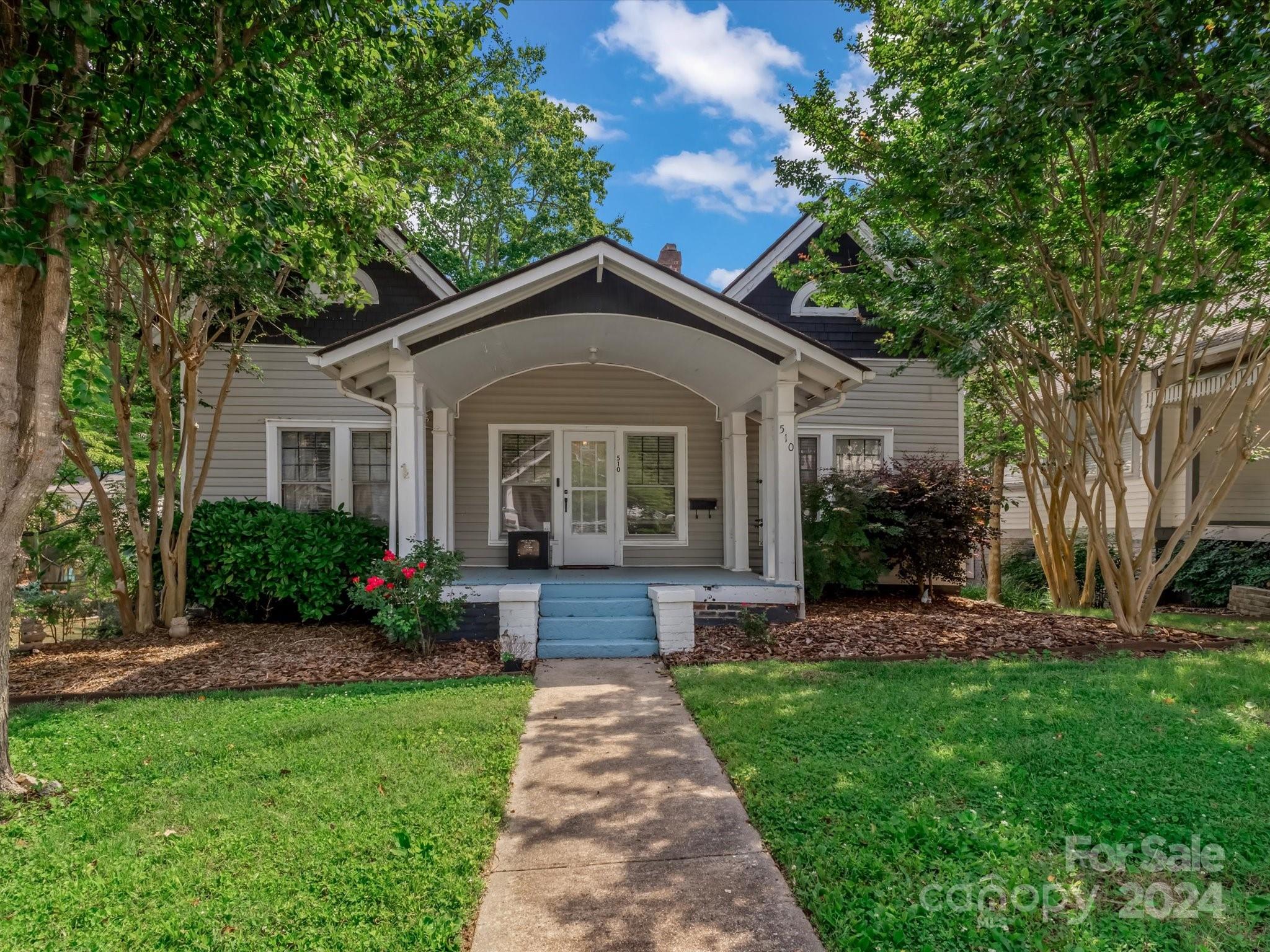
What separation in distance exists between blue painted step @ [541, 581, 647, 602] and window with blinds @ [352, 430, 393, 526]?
381 centimetres

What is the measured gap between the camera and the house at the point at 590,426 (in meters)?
6.91

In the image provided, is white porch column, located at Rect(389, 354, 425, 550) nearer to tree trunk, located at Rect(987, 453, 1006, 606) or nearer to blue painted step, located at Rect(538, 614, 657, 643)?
blue painted step, located at Rect(538, 614, 657, 643)

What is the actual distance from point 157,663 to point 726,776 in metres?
5.75

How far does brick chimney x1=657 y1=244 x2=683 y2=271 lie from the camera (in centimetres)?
1332

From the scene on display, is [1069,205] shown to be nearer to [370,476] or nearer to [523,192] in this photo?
[370,476]

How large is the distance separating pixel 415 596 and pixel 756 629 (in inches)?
132

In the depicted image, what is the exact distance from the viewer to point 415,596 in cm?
639

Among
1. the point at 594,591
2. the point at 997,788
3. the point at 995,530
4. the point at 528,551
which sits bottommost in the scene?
the point at 997,788

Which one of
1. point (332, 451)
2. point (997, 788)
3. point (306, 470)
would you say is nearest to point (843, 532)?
point (997, 788)

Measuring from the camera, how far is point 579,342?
822cm

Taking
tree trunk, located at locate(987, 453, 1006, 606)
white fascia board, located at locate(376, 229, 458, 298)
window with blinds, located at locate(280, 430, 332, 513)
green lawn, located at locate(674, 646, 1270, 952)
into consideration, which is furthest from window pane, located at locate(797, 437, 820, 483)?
window with blinds, located at locate(280, 430, 332, 513)

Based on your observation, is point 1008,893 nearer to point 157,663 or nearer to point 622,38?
point 157,663

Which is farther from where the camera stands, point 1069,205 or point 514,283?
point 514,283

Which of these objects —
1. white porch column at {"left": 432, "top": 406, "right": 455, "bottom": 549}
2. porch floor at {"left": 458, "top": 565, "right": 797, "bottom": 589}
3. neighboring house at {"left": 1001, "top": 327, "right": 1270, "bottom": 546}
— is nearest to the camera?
porch floor at {"left": 458, "top": 565, "right": 797, "bottom": 589}
